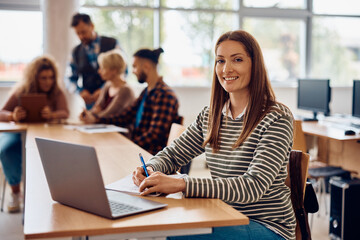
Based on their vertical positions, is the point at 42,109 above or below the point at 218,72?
below

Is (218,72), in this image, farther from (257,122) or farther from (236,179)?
(236,179)

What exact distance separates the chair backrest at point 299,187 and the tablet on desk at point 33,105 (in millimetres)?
2462

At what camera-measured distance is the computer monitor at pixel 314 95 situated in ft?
13.6

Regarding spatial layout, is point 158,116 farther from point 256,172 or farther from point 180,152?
point 256,172

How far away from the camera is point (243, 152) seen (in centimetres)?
150

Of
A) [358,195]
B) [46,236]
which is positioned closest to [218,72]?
[46,236]

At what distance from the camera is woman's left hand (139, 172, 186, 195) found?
53.1 inches

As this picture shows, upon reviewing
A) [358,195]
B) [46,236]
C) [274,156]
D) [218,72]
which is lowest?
[358,195]

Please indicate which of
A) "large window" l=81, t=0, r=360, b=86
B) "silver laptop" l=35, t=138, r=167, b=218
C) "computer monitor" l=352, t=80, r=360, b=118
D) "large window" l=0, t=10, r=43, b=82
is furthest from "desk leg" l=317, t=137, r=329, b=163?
"large window" l=0, t=10, r=43, b=82

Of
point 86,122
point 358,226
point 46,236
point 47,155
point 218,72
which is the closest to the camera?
point 46,236

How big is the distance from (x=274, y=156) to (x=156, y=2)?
4.48m

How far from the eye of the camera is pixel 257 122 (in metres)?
1.50

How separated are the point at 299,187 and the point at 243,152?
27cm

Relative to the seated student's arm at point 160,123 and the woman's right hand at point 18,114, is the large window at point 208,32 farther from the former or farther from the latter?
the seated student's arm at point 160,123
